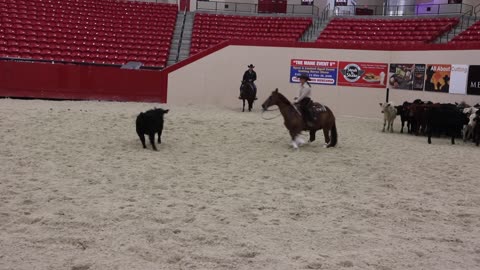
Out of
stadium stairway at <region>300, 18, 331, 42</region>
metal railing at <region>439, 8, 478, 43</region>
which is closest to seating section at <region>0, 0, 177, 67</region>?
stadium stairway at <region>300, 18, 331, 42</region>

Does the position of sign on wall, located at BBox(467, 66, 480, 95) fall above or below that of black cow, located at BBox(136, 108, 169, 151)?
above

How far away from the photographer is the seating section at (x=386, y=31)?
19906 millimetres

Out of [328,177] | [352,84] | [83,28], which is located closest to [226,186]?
[328,177]

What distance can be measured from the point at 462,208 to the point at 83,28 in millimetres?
19391

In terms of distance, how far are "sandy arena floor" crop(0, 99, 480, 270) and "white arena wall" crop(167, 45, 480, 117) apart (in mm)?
6448

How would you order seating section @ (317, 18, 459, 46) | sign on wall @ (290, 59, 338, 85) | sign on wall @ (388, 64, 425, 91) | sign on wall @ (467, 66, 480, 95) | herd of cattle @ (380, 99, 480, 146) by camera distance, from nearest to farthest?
herd of cattle @ (380, 99, 480, 146), sign on wall @ (467, 66, 480, 95), sign on wall @ (388, 64, 425, 91), sign on wall @ (290, 59, 338, 85), seating section @ (317, 18, 459, 46)

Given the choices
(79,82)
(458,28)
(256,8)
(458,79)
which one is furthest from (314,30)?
(79,82)

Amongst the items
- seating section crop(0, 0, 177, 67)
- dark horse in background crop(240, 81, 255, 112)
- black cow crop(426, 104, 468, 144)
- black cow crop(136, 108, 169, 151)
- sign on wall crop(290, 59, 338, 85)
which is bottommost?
black cow crop(136, 108, 169, 151)

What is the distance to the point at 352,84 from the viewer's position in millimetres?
16812

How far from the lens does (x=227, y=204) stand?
5.40 meters

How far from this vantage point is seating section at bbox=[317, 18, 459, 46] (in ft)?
65.3

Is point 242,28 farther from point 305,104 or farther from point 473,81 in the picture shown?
point 305,104

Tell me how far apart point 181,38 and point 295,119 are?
576 inches

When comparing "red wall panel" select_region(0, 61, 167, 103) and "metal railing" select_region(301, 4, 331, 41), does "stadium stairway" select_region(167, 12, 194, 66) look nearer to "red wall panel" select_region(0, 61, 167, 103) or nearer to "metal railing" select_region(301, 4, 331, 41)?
"red wall panel" select_region(0, 61, 167, 103)
